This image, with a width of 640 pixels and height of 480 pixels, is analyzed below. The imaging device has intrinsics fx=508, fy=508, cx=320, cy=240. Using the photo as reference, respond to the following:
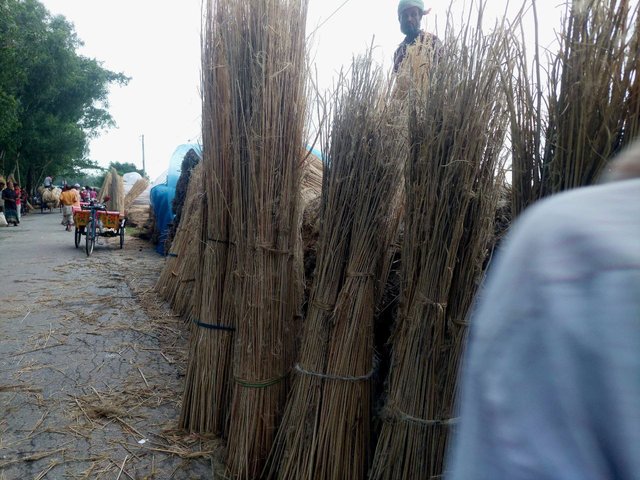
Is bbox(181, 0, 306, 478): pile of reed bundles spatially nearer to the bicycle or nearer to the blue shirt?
the blue shirt

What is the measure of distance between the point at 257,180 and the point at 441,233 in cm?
95

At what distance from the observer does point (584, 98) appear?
1397mm

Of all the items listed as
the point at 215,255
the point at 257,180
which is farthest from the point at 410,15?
the point at 215,255

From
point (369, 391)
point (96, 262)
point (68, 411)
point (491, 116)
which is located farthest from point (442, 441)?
point (96, 262)

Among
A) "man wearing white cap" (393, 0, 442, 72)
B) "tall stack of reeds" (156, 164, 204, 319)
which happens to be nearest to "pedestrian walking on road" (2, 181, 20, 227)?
"tall stack of reeds" (156, 164, 204, 319)

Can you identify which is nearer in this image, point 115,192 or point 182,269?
point 182,269

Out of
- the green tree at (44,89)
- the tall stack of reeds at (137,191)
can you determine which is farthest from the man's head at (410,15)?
the green tree at (44,89)

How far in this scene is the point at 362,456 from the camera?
230 cm

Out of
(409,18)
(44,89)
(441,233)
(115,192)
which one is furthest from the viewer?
(44,89)

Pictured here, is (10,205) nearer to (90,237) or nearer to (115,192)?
(115,192)

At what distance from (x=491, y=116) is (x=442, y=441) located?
4.14ft

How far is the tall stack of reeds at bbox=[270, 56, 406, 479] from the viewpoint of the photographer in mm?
2160

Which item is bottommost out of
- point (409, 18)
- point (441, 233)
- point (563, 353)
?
point (563, 353)

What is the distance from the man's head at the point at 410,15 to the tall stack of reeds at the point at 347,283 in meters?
1.85
